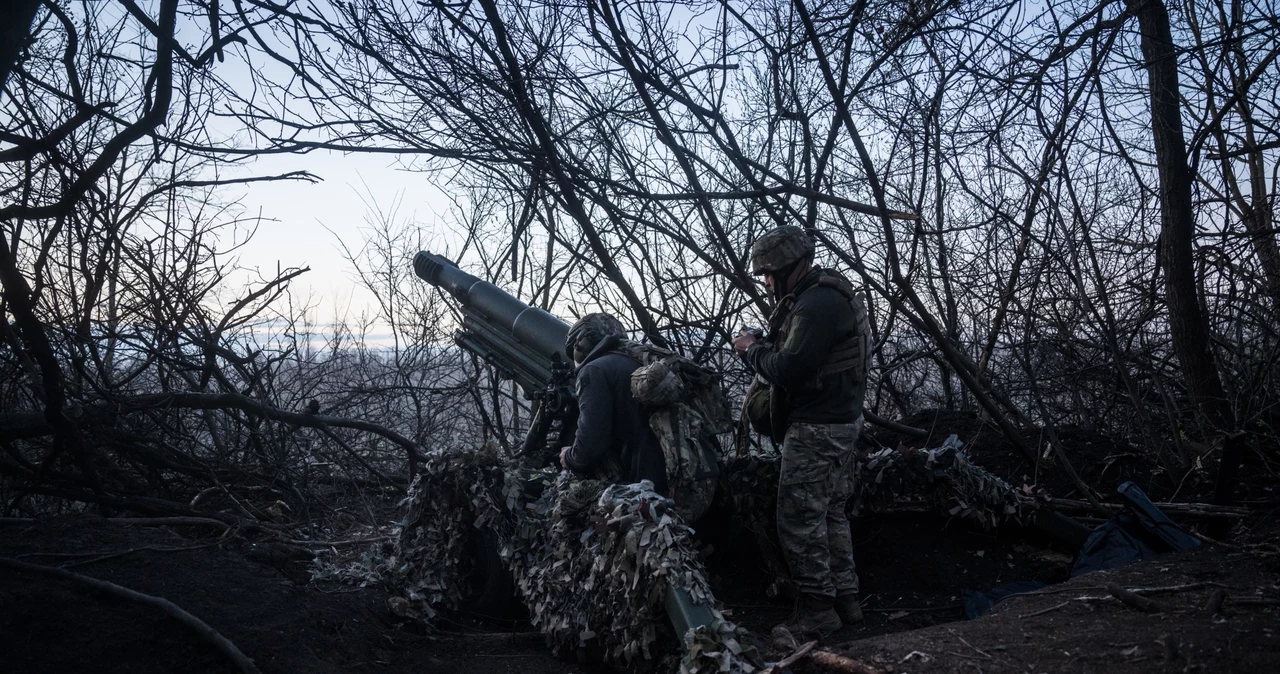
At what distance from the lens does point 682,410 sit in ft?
14.3

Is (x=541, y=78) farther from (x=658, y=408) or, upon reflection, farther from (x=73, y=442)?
(x=73, y=442)

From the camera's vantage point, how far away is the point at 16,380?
16.6 ft

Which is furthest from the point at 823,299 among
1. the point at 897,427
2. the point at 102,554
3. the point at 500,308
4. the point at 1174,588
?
the point at 102,554

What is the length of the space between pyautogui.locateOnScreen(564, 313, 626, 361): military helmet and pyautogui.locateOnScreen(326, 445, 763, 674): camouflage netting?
761 mm

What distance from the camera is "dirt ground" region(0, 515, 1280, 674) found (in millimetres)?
2852

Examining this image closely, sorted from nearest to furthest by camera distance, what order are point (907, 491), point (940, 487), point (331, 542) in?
point (940, 487) → point (907, 491) → point (331, 542)

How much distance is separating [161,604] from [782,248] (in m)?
3.19

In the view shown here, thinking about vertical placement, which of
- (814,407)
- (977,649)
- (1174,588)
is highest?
(814,407)

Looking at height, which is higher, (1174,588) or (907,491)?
(907,491)

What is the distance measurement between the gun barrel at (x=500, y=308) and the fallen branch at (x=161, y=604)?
9.39 ft

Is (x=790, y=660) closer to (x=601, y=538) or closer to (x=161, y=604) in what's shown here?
(x=601, y=538)

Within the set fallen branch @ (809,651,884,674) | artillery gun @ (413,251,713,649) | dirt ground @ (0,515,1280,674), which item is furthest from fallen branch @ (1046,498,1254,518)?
artillery gun @ (413,251,713,649)

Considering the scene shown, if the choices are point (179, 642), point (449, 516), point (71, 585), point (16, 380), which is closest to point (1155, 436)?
point (449, 516)

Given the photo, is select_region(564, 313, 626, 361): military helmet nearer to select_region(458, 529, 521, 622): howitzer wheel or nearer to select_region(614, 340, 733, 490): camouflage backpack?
select_region(614, 340, 733, 490): camouflage backpack
